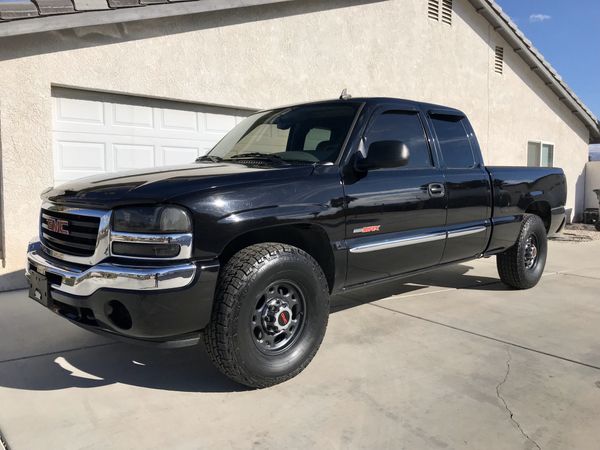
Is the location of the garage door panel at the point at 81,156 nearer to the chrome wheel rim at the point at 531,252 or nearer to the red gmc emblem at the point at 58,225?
the red gmc emblem at the point at 58,225

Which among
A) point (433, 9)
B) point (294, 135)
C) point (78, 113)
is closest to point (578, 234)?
point (433, 9)

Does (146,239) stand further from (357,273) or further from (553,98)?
(553,98)

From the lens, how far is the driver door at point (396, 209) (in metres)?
3.71

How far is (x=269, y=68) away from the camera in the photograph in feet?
26.3

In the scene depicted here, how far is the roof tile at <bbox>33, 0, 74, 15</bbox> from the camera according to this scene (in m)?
5.63

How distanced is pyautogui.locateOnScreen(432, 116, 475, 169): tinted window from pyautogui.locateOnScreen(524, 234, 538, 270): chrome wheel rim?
1.45 metres

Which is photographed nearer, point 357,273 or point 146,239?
point 146,239

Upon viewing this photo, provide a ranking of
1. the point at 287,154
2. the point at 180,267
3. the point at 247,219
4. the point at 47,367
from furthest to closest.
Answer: the point at 287,154 → the point at 47,367 → the point at 247,219 → the point at 180,267

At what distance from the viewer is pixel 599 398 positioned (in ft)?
10.1

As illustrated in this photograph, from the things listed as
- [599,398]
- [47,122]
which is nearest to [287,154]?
[599,398]

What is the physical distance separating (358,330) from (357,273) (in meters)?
0.77

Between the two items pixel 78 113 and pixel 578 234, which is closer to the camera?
pixel 78 113

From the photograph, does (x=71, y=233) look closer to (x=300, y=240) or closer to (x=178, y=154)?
(x=300, y=240)

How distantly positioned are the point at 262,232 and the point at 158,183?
2.41 ft
